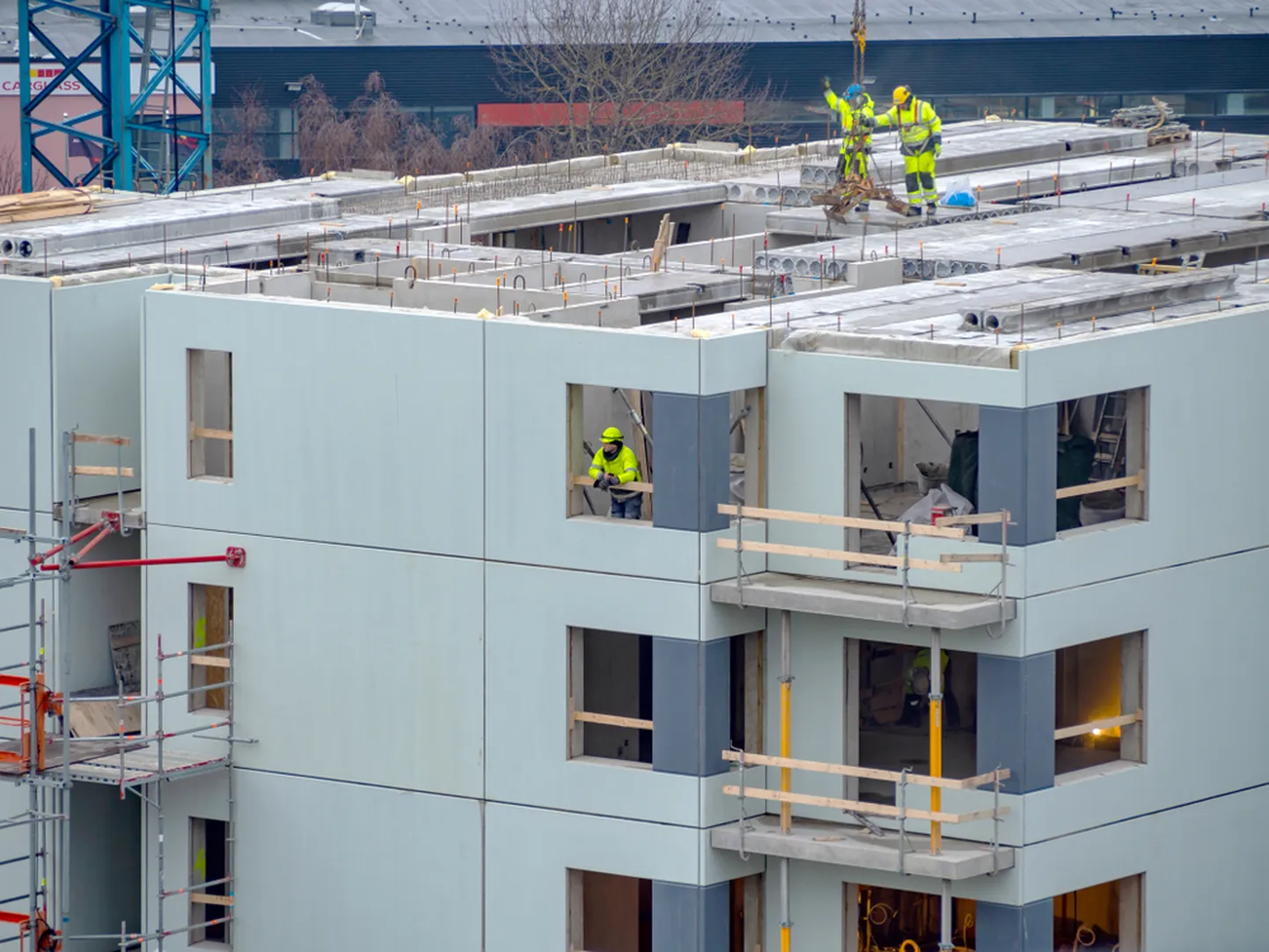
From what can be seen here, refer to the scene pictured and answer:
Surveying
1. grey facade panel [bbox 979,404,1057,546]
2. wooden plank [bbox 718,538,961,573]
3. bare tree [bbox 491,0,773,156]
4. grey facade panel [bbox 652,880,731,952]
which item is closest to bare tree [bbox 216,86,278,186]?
bare tree [bbox 491,0,773,156]

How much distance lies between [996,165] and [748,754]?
25.4 metres

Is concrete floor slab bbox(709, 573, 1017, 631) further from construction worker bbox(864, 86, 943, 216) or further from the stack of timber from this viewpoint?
the stack of timber

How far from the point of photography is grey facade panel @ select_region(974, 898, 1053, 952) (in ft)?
116

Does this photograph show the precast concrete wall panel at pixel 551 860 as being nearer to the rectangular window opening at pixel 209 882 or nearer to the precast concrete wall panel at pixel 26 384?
the rectangular window opening at pixel 209 882

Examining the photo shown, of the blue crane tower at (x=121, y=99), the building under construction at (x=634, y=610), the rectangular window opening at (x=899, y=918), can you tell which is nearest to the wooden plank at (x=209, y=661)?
the building under construction at (x=634, y=610)

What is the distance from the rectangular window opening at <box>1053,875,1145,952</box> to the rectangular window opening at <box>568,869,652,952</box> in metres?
5.72

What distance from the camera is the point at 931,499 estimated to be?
35875 mm

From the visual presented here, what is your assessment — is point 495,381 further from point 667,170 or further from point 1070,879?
point 667,170

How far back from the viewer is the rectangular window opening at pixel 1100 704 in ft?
119

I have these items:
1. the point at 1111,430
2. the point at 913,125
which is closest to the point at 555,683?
the point at 1111,430

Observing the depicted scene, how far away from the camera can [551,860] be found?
3672cm

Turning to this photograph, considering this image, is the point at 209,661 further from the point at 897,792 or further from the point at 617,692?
the point at 897,792

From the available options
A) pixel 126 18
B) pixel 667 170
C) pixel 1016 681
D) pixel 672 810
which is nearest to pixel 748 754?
pixel 672 810

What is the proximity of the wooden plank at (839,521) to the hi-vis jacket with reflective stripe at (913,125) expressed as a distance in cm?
1542
